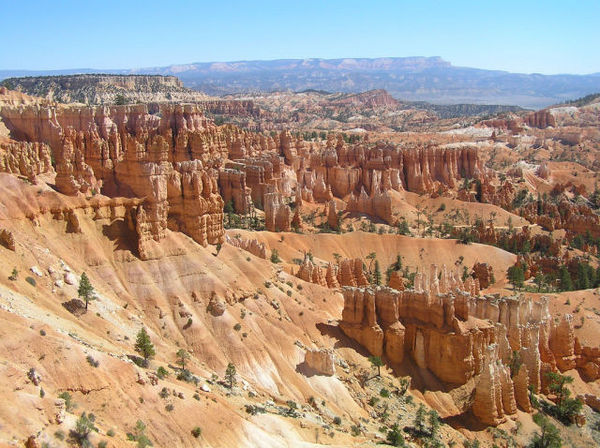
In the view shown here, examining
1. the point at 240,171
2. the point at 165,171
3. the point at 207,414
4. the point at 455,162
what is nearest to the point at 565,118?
the point at 455,162

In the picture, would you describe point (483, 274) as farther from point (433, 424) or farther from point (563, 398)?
point (433, 424)

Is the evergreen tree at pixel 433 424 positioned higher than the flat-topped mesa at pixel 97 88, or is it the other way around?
the flat-topped mesa at pixel 97 88

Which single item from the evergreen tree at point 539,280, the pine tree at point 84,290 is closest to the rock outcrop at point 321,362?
the pine tree at point 84,290

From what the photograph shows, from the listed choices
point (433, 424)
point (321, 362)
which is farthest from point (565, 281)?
point (321, 362)

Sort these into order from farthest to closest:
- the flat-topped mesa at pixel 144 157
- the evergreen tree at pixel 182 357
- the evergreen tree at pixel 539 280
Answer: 1. the evergreen tree at pixel 539 280
2. the flat-topped mesa at pixel 144 157
3. the evergreen tree at pixel 182 357

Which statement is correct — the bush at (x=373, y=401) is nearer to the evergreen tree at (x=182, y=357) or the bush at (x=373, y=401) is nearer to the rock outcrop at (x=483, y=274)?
the evergreen tree at (x=182, y=357)

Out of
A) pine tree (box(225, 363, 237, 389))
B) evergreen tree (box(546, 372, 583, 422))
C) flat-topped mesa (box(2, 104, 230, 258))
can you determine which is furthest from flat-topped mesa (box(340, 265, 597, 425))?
flat-topped mesa (box(2, 104, 230, 258))
